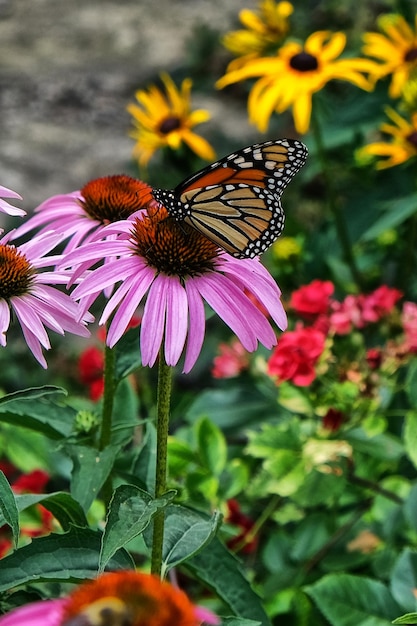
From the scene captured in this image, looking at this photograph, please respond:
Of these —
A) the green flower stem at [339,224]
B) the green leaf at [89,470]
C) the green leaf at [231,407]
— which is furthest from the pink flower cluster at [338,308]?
the green leaf at [89,470]

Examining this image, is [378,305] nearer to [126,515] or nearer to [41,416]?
[41,416]

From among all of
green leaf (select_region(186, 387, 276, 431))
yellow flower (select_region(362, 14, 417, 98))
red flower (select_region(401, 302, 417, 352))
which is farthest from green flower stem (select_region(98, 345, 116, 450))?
yellow flower (select_region(362, 14, 417, 98))

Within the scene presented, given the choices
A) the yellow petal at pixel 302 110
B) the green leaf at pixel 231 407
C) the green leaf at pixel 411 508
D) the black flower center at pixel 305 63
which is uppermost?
the black flower center at pixel 305 63

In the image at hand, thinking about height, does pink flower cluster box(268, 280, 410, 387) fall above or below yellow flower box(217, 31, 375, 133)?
below

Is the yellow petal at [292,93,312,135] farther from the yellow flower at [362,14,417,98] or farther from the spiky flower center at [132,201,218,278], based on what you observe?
the spiky flower center at [132,201,218,278]

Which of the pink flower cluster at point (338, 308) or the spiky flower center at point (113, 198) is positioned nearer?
the spiky flower center at point (113, 198)

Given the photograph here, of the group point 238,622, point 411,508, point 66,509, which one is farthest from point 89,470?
point 411,508

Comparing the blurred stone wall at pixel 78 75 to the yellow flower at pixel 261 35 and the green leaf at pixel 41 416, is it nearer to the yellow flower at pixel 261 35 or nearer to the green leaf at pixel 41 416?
the yellow flower at pixel 261 35
